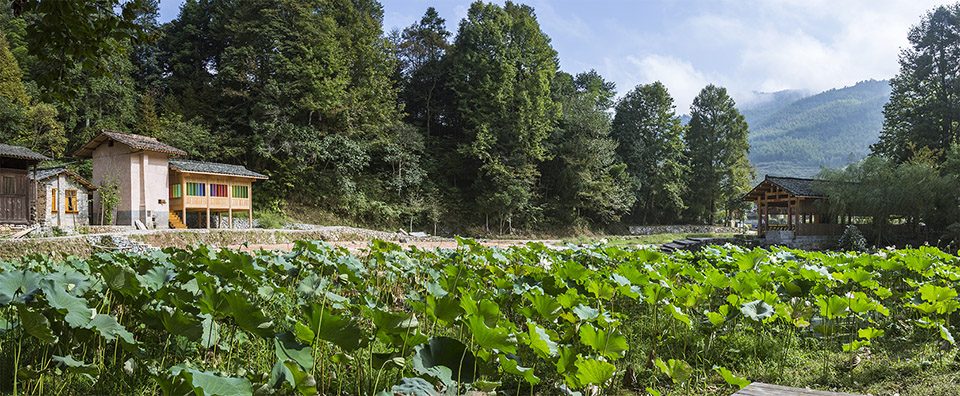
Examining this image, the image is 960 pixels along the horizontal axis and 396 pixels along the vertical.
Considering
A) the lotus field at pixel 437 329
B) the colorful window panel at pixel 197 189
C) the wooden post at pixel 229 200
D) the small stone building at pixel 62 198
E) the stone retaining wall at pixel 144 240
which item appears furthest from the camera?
the wooden post at pixel 229 200

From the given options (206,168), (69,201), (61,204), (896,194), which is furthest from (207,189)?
(896,194)

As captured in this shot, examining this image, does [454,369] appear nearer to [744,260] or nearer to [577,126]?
[744,260]

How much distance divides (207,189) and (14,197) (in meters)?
6.28

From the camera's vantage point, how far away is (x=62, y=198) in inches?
826

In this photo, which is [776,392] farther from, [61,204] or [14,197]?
[61,204]

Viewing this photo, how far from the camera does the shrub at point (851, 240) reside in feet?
72.0

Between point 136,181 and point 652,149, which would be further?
point 652,149

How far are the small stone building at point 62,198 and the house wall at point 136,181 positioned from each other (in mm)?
525

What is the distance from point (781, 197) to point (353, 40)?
25314mm

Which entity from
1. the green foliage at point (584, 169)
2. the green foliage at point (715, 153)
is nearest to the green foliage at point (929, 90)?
the green foliage at point (715, 153)

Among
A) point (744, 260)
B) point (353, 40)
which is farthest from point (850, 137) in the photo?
point (744, 260)

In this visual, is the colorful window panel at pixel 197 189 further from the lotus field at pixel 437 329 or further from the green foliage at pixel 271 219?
the lotus field at pixel 437 329

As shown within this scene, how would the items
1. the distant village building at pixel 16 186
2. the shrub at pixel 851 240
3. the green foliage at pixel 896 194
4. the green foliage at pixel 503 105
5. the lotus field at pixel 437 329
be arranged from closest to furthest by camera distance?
1. the lotus field at pixel 437 329
2. the distant village building at pixel 16 186
3. the green foliage at pixel 896 194
4. the shrub at pixel 851 240
5. the green foliage at pixel 503 105

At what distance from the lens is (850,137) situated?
547 feet
